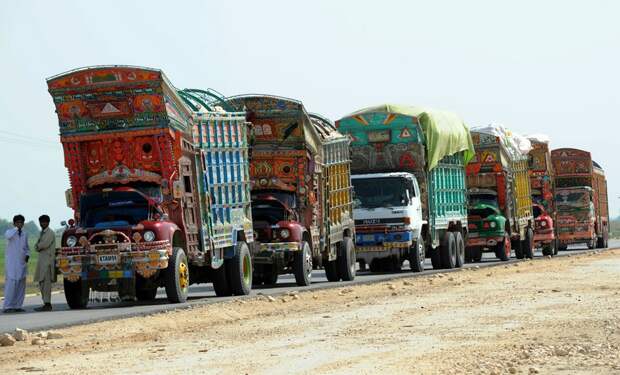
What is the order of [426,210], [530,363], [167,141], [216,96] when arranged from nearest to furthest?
[530,363]
[167,141]
[216,96]
[426,210]

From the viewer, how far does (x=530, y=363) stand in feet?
41.9

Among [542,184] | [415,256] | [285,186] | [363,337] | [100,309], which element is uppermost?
[542,184]

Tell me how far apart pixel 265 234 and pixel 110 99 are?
554 centimetres

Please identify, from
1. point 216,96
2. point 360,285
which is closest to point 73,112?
point 216,96

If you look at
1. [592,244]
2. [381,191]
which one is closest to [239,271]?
[381,191]

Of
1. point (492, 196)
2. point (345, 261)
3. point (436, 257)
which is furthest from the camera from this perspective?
point (492, 196)

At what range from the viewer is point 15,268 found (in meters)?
23.5

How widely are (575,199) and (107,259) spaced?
3338 cm

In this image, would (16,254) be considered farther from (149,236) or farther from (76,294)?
(149,236)

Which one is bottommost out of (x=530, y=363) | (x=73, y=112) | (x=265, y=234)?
(x=530, y=363)

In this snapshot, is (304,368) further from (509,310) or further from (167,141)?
(167,141)

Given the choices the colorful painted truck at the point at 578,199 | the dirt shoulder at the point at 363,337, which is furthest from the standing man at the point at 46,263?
the colorful painted truck at the point at 578,199

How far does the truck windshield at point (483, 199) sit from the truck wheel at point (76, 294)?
2052 centimetres

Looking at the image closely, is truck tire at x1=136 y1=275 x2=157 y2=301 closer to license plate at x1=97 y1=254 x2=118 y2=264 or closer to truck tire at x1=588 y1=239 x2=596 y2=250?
license plate at x1=97 y1=254 x2=118 y2=264
